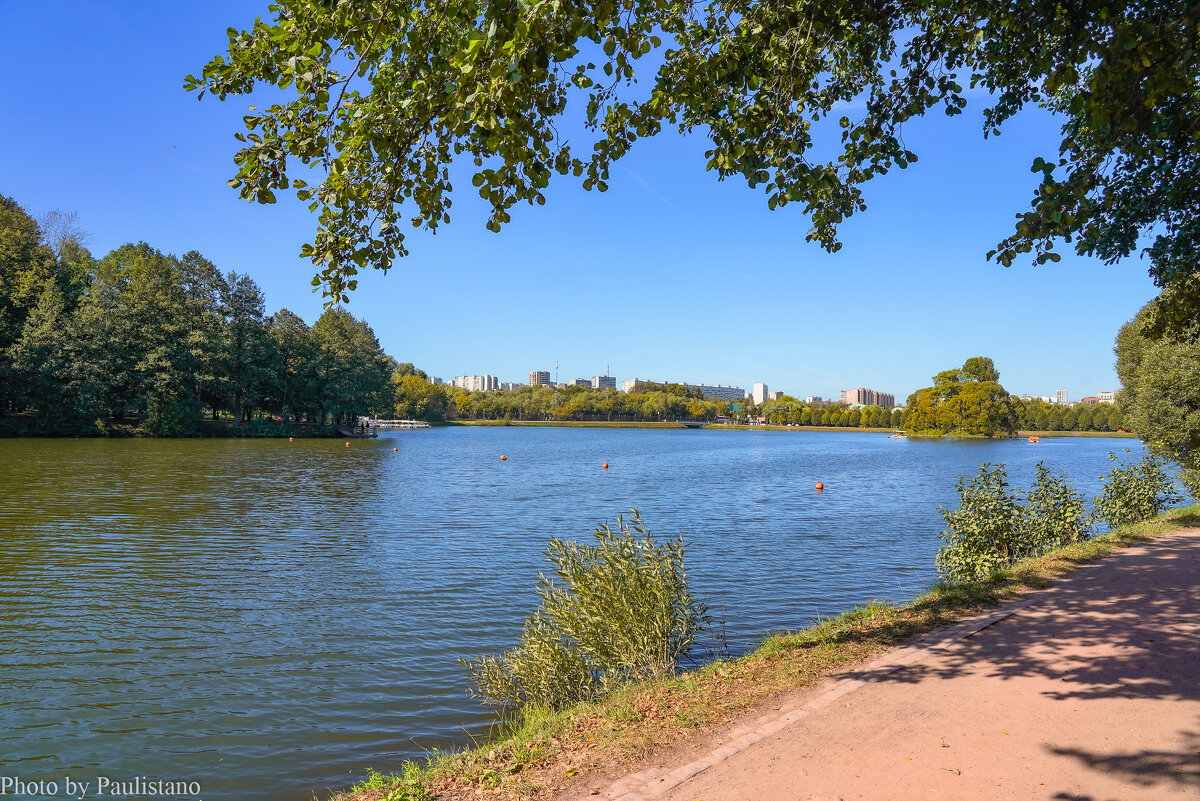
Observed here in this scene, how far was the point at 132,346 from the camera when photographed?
5609cm

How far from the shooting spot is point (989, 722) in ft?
16.5

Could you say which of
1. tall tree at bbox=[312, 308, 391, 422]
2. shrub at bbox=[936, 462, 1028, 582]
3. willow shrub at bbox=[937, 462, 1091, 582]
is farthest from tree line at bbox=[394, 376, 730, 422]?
shrub at bbox=[936, 462, 1028, 582]

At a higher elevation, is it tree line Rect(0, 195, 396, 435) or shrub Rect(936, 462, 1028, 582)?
tree line Rect(0, 195, 396, 435)

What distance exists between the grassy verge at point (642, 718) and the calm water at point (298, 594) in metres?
1.72

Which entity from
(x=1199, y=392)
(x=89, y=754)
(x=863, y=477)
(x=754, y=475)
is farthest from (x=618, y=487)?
(x=89, y=754)

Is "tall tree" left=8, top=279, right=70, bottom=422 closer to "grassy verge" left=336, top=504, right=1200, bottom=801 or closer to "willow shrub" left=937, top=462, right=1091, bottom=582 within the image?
"grassy verge" left=336, top=504, right=1200, bottom=801

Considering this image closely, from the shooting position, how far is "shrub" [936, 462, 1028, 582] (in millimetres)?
10945

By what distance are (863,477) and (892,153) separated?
37.4m

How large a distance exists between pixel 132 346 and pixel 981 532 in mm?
65989

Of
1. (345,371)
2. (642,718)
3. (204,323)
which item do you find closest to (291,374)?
(345,371)

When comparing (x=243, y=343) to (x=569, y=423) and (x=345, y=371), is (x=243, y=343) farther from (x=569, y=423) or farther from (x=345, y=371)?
(x=569, y=423)

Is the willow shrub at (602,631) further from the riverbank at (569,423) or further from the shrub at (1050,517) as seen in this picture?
the riverbank at (569,423)

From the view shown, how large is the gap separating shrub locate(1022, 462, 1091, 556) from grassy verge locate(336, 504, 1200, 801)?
541 centimetres

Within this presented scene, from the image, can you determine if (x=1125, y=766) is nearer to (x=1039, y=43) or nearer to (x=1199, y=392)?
(x=1039, y=43)
